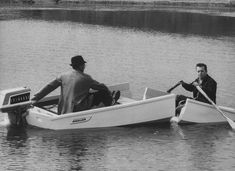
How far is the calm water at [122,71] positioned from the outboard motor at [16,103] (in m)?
0.36

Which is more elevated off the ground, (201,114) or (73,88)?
(73,88)

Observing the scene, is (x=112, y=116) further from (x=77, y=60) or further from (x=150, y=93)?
(x=150, y=93)

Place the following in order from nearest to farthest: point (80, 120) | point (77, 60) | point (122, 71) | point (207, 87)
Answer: point (77, 60) → point (80, 120) → point (207, 87) → point (122, 71)

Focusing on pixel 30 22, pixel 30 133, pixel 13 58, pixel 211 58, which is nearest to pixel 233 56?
pixel 211 58

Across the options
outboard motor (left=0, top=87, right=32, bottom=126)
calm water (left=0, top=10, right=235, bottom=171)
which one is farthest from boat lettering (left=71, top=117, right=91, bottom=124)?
outboard motor (left=0, top=87, right=32, bottom=126)

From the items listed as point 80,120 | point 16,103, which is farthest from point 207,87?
point 16,103

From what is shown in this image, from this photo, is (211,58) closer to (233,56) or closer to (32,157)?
(233,56)

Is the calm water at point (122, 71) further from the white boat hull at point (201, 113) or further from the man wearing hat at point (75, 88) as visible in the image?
the man wearing hat at point (75, 88)

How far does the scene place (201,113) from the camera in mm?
21125

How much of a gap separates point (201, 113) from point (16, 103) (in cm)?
527

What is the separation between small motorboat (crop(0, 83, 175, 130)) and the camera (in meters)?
19.3

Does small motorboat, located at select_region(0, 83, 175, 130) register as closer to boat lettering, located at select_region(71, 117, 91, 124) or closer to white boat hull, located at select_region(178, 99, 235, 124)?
boat lettering, located at select_region(71, 117, 91, 124)

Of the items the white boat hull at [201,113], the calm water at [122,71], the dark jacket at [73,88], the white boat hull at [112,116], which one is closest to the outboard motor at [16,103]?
the white boat hull at [112,116]

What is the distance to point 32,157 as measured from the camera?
17219 mm
